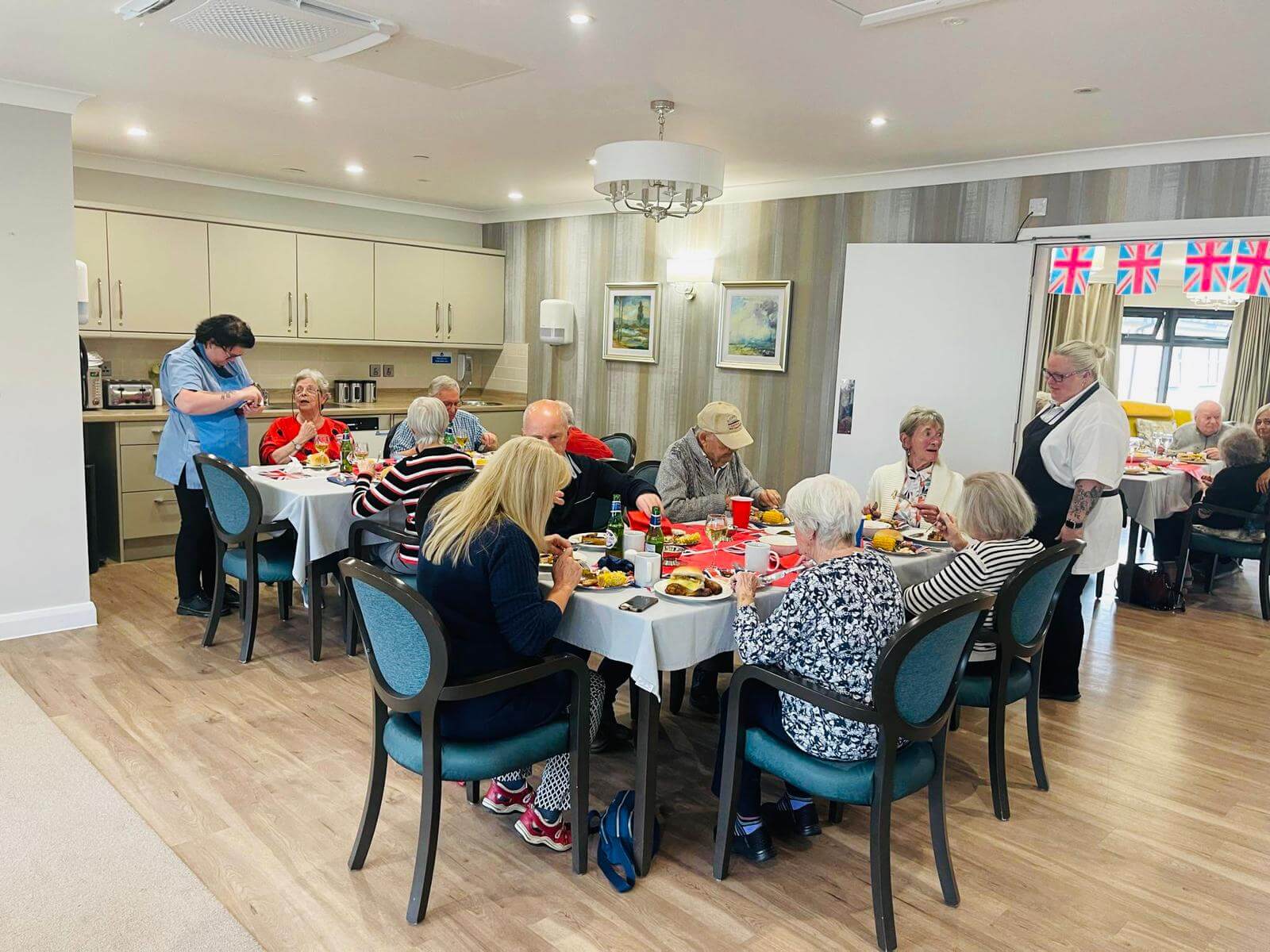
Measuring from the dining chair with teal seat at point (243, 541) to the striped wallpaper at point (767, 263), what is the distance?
348 centimetres

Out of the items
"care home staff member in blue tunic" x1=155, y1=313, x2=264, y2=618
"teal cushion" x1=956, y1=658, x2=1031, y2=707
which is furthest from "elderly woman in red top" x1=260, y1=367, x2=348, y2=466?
"teal cushion" x1=956, y1=658, x2=1031, y2=707

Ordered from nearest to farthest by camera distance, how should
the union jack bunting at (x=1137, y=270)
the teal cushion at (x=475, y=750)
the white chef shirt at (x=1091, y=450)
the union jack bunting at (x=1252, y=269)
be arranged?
the teal cushion at (x=475, y=750) < the white chef shirt at (x=1091, y=450) < the union jack bunting at (x=1252, y=269) < the union jack bunting at (x=1137, y=270)

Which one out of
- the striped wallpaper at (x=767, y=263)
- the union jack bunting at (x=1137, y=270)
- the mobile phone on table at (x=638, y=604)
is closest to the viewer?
the mobile phone on table at (x=638, y=604)

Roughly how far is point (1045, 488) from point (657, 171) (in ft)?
7.07

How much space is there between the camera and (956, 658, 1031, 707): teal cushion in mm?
3062

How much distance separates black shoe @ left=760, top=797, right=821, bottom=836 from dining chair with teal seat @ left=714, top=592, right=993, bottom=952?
346 millimetres

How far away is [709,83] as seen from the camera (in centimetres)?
393

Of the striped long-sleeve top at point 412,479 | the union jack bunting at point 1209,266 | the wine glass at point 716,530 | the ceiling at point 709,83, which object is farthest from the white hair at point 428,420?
the union jack bunting at point 1209,266

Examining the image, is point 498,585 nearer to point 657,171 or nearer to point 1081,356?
point 657,171

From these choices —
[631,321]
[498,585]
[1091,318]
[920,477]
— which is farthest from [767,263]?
[1091,318]

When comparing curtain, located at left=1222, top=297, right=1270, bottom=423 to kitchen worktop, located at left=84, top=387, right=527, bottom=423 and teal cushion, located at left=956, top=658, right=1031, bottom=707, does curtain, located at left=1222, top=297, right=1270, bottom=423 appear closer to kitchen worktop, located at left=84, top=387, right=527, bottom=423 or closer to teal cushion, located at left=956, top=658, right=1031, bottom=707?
kitchen worktop, located at left=84, top=387, right=527, bottom=423

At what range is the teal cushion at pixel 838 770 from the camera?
2.39 meters

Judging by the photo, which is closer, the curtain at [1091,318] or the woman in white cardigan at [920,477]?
the woman in white cardigan at [920,477]

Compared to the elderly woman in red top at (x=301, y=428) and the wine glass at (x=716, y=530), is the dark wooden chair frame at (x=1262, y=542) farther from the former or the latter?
the elderly woman in red top at (x=301, y=428)
